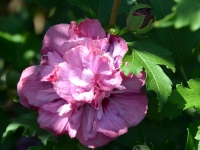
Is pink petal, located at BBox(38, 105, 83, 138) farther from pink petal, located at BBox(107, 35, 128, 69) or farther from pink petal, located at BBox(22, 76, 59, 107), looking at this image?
pink petal, located at BBox(107, 35, 128, 69)

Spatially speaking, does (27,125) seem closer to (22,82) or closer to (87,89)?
(22,82)

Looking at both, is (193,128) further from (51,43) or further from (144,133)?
(51,43)

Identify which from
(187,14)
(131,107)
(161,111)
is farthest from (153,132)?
(187,14)

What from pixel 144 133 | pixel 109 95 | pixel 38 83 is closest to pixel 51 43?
pixel 38 83

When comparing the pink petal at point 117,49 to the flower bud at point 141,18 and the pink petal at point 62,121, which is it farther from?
the pink petal at point 62,121

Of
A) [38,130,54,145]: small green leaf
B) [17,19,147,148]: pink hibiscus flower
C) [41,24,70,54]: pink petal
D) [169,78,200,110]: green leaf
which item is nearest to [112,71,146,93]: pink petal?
[17,19,147,148]: pink hibiscus flower

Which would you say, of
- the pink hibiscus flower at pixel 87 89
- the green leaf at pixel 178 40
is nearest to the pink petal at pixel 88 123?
the pink hibiscus flower at pixel 87 89
